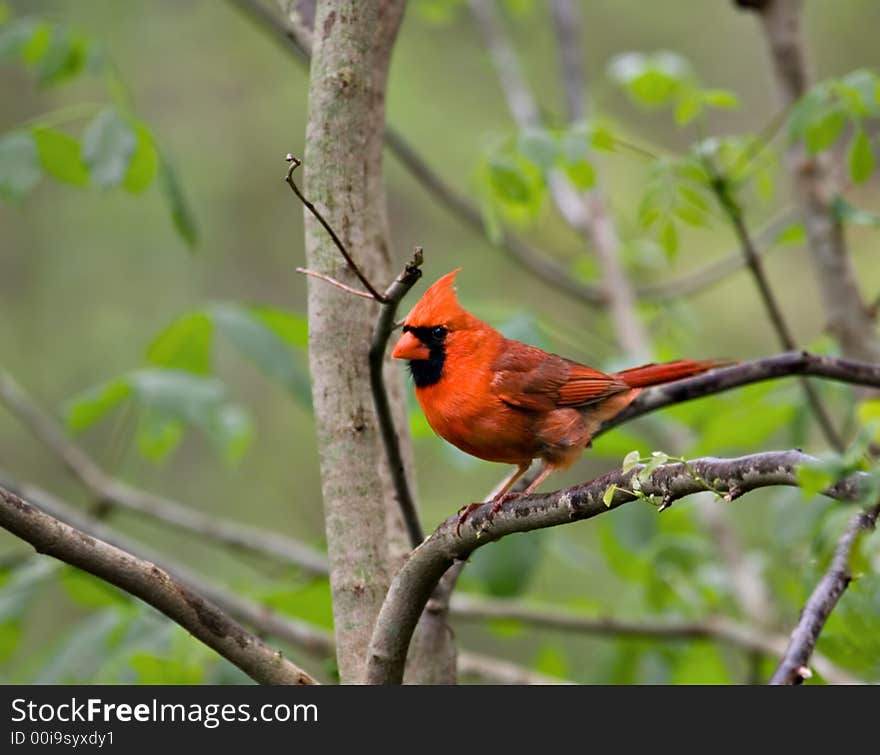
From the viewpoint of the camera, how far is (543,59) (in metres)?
6.23

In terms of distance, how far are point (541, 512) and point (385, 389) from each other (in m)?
0.31

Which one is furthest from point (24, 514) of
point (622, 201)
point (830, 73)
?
point (830, 73)

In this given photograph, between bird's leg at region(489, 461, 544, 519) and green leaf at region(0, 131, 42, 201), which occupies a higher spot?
green leaf at region(0, 131, 42, 201)

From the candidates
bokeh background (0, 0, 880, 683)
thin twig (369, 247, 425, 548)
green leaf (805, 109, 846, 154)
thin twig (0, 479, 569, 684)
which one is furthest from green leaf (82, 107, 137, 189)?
bokeh background (0, 0, 880, 683)

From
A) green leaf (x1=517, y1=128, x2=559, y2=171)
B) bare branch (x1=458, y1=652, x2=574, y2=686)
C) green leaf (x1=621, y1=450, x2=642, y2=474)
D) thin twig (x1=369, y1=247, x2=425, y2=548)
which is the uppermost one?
green leaf (x1=517, y1=128, x2=559, y2=171)

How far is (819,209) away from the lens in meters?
2.78

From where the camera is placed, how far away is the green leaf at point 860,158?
2182 millimetres

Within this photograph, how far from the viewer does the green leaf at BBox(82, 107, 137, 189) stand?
238 cm

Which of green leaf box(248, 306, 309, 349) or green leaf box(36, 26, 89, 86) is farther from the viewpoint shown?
green leaf box(36, 26, 89, 86)

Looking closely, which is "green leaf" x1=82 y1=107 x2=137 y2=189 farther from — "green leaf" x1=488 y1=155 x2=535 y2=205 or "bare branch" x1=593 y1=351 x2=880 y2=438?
"bare branch" x1=593 y1=351 x2=880 y2=438

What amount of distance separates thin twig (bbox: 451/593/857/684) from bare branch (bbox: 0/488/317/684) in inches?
64.6

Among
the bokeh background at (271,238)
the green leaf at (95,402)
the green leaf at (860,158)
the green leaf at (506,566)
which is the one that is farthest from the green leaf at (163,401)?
the bokeh background at (271,238)
